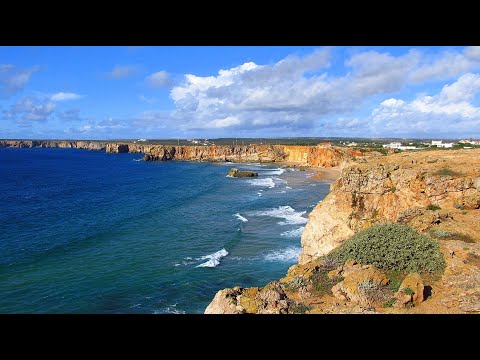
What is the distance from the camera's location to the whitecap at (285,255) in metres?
24.8

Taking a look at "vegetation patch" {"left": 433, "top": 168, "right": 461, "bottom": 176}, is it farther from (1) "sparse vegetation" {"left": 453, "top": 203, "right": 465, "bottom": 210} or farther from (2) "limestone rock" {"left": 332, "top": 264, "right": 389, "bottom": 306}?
(2) "limestone rock" {"left": 332, "top": 264, "right": 389, "bottom": 306}

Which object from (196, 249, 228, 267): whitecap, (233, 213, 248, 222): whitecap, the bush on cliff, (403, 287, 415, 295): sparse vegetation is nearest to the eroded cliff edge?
(403, 287, 415, 295): sparse vegetation

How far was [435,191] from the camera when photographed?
61.2 feet

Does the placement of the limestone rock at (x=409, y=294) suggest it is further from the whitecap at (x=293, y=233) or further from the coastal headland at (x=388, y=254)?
the whitecap at (x=293, y=233)

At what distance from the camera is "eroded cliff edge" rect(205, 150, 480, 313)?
9898 mm

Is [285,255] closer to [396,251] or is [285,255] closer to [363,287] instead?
[396,251]

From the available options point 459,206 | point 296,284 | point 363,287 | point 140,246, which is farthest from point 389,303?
point 140,246

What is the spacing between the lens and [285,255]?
2566cm

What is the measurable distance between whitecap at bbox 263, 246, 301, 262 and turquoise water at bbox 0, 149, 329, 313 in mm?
67

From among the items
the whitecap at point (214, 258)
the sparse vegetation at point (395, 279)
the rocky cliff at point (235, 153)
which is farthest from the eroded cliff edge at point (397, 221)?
the rocky cliff at point (235, 153)

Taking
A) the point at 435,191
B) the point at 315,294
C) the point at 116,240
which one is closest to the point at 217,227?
the point at 116,240
